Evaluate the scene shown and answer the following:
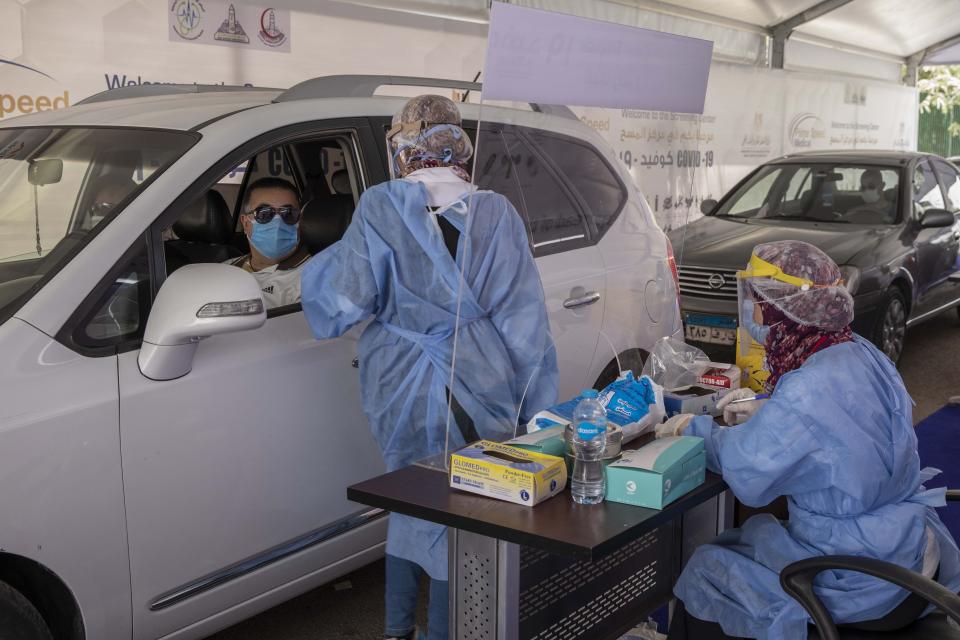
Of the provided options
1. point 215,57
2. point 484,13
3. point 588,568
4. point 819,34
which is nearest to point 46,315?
point 588,568

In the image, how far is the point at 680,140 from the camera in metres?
3.95

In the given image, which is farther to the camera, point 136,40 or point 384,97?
point 136,40

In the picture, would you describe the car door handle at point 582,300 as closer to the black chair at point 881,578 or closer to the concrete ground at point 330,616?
the concrete ground at point 330,616

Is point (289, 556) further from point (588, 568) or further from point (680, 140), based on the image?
point (680, 140)

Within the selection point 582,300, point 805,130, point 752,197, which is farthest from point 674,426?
point 805,130

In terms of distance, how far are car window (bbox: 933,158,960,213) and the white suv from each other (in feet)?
18.8

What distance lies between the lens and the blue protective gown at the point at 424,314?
2.96 m

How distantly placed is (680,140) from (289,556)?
209 cm

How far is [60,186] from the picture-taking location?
3172 mm

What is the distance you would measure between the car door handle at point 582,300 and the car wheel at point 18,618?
82.6 inches

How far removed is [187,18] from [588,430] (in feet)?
15.8

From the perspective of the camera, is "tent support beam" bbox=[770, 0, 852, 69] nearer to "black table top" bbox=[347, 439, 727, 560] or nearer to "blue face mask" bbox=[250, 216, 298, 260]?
"blue face mask" bbox=[250, 216, 298, 260]

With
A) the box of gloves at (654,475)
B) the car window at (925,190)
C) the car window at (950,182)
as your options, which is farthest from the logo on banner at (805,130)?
the box of gloves at (654,475)

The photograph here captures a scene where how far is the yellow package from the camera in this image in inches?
133
